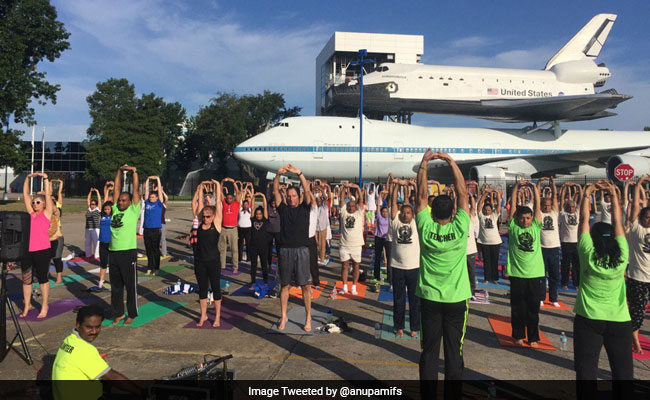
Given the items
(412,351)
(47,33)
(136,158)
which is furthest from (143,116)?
(412,351)

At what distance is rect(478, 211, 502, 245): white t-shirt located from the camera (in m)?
8.84

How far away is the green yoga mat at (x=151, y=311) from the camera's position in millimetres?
6498

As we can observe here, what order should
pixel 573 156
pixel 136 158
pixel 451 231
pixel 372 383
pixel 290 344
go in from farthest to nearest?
pixel 136 158
pixel 573 156
pixel 290 344
pixel 372 383
pixel 451 231

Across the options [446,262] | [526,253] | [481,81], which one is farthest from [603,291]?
[481,81]

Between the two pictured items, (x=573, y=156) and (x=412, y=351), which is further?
(x=573, y=156)

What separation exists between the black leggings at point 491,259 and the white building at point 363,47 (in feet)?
175

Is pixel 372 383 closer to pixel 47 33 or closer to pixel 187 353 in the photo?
pixel 187 353

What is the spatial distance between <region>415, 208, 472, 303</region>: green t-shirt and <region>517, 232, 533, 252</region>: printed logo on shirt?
2.23 metres

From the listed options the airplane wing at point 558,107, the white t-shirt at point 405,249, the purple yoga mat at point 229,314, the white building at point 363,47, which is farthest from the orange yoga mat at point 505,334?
the white building at point 363,47

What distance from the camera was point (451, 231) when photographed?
12.6ft

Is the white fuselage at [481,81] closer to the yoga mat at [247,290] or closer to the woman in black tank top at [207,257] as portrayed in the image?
the yoga mat at [247,290]

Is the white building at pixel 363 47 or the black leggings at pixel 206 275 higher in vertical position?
the white building at pixel 363 47

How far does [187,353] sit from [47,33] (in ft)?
136

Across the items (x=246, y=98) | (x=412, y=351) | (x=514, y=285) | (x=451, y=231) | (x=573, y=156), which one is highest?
(x=246, y=98)
